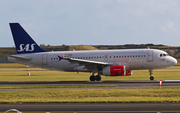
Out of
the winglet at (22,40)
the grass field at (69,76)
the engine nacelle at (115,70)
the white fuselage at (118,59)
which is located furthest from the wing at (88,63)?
the winglet at (22,40)

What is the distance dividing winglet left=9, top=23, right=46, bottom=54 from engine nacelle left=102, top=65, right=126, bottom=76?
11.8 meters

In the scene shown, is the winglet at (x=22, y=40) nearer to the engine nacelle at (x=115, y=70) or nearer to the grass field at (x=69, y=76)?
the grass field at (x=69, y=76)

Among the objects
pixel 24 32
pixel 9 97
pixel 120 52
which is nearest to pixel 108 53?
pixel 120 52

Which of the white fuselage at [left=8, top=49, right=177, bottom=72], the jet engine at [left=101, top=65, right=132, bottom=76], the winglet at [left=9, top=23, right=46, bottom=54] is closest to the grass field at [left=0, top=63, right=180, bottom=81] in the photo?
the white fuselage at [left=8, top=49, right=177, bottom=72]

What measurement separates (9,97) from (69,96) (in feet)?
→ 15.1

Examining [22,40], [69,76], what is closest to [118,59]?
[69,76]

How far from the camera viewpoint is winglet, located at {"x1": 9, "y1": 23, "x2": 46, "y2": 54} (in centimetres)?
4016

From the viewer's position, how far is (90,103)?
56.2 feet

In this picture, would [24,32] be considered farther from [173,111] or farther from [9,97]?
[173,111]

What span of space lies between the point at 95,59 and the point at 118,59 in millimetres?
3323

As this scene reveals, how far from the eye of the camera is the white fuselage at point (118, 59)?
36500mm

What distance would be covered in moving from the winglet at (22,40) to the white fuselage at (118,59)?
1.62 meters

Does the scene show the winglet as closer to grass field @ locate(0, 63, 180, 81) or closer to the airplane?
the airplane

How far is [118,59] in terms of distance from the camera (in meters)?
37.0
